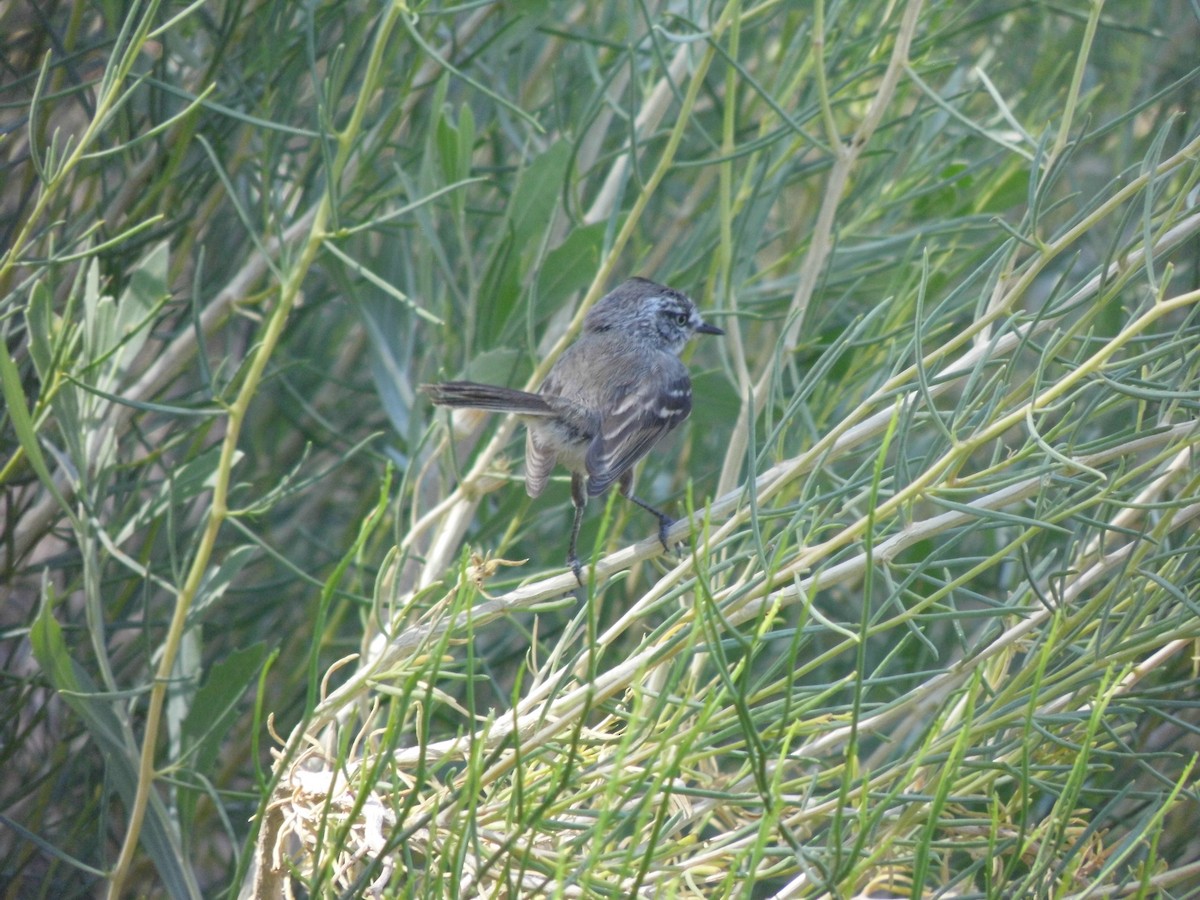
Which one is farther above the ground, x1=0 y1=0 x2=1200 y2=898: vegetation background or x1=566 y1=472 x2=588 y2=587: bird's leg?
x1=0 y1=0 x2=1200 y2=898: vegetation background

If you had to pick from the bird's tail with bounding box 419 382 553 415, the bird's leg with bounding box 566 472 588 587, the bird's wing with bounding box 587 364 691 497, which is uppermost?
the bird's tail with bounding box 419 382 553 415

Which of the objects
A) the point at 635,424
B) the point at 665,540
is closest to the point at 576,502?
the point at 635,424

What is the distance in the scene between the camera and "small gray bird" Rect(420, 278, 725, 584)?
100.0 inches

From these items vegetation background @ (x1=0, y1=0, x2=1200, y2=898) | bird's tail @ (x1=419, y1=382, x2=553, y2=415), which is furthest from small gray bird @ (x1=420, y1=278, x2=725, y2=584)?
vegetation background @ (x1=0, y1=0, x2=1200, y2=898)

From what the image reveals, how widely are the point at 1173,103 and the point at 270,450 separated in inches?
124

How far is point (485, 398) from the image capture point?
7.72ft

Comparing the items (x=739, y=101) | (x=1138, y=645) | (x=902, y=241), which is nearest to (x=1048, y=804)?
(x=1138, y=645)

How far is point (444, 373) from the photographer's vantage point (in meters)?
2.46

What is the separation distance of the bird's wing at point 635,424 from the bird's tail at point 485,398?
0.26 metres

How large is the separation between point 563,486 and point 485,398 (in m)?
0.56

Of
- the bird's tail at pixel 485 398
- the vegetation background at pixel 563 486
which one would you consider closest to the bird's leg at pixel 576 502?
the vegetation background at pixel 563 486

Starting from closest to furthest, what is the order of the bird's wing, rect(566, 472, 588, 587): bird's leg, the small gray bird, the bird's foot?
the bird's foot → the small gray bird → the bird's wing → rect(566, 472, 588, 587): bird's leg

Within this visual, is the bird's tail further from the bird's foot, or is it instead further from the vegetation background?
the bird's foot

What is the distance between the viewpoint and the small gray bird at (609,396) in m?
2.54
